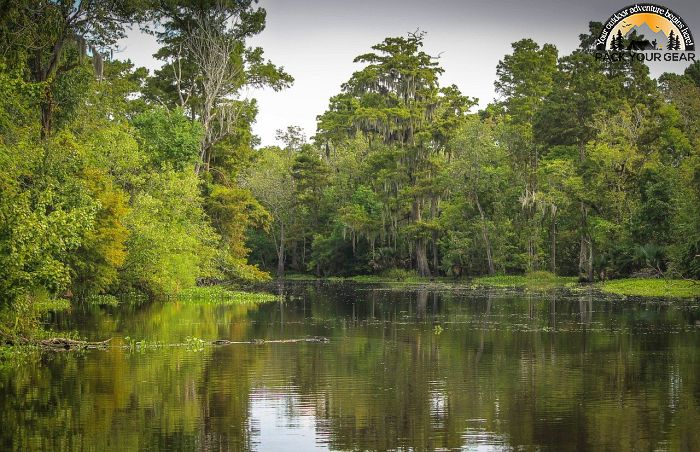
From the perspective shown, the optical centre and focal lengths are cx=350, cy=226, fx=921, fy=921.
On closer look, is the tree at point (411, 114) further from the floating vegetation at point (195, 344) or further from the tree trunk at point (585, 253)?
→ the floating vegetation at point (195, 344)

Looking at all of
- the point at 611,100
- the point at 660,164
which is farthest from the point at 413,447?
the point at 611,100

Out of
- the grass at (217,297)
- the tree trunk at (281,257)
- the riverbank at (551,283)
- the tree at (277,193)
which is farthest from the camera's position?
the tree trunk at (281,257)

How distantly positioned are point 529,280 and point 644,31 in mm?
21491

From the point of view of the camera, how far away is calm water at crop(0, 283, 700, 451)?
12.8m

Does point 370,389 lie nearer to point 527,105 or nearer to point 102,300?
point 102,300

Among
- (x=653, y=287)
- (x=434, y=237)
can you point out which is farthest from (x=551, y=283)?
(x=434, y=237)

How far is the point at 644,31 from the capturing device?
6838 centimetres

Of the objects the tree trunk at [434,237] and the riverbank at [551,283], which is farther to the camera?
the tree trunk at [434,237]

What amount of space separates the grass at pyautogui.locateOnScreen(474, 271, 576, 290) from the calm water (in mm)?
27722

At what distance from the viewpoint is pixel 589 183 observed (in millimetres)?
58438

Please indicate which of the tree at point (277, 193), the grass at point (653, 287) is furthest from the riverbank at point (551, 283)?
the tree at point (277, 193)

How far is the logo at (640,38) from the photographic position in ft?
194

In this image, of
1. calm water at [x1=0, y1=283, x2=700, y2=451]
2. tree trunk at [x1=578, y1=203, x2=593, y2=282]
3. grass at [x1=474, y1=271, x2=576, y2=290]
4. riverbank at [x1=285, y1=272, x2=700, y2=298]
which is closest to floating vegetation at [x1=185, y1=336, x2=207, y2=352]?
calm water at [x1=0, y1=283, x2=700, y2=451]

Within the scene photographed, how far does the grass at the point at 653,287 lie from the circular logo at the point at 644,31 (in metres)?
15.9
